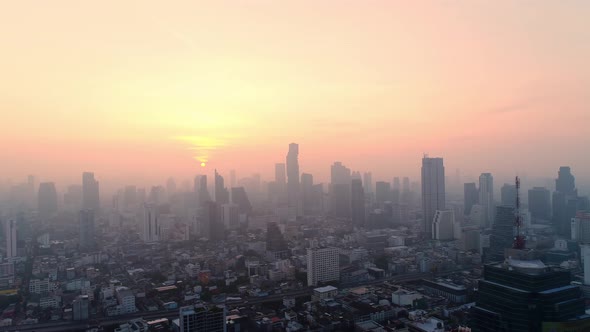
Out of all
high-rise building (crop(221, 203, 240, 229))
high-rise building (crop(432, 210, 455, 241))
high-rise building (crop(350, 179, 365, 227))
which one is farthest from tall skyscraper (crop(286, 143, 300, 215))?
high-rise building (crop(432, 210, 455, 241))

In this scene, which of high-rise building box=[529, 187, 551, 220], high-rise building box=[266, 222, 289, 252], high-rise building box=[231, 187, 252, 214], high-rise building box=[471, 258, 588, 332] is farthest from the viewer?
high-rise building box=[231, 187, 252, 214]

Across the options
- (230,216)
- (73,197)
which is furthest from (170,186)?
(230,216)

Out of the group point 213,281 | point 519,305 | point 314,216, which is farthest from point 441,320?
point 314,216

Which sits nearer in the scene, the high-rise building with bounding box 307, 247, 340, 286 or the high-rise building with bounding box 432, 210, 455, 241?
the high-rise building with bounding box 307, 247, 340, 286

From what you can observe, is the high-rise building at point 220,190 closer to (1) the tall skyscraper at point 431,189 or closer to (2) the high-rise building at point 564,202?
(1) the tall skyscraper at point 431,189

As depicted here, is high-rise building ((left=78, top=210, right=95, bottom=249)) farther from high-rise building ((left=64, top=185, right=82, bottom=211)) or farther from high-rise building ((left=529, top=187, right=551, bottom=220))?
high-rise building ((left=529, top=187, right=551, bottom=220))

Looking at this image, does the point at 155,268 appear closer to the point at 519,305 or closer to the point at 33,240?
the point at 33,240
